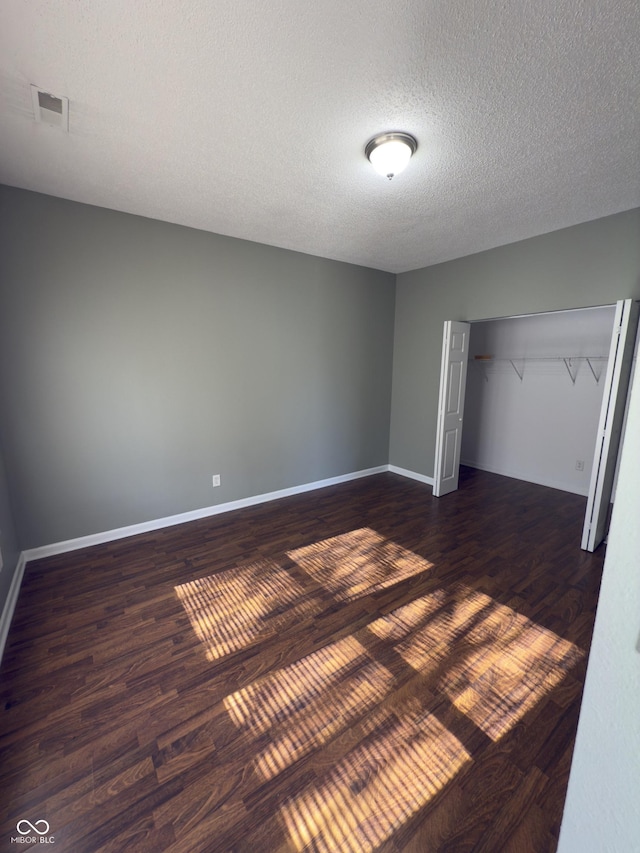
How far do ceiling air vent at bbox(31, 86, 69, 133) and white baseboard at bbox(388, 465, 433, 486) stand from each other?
4590mm

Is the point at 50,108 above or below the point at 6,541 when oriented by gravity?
above

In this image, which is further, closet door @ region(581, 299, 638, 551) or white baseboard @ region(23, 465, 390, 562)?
white baseboard @ region(23, 465, 390, 562)

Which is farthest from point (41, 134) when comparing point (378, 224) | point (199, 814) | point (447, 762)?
point (447, 762)

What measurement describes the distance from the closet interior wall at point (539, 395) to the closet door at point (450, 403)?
0.79m

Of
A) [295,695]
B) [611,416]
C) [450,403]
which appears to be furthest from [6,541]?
[611,416]

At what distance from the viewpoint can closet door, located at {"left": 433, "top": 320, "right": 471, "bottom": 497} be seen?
13.0 feet

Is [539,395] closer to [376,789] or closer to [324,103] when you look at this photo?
[324,103]

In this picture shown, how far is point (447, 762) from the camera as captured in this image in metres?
1.40

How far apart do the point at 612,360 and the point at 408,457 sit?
101 inches

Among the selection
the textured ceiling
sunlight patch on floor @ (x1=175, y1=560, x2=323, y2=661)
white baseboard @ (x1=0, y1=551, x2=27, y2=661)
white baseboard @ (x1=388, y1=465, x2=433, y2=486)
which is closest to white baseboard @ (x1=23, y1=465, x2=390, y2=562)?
white baseboard @ (x1=388, y1=465, x2=433, y2=486)

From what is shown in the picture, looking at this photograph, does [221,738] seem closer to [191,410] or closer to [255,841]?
[255,841]

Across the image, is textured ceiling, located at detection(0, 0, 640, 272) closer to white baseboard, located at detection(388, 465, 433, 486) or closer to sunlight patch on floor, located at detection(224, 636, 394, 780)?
sunlight patch on floor, located at detection(224, 636, 394, 780)

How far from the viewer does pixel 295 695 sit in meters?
1.68

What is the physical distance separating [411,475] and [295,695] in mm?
3549
